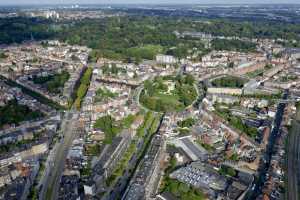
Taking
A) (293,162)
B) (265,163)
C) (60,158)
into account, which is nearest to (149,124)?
(60,158)

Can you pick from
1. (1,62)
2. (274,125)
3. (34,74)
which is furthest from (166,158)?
(1,62)

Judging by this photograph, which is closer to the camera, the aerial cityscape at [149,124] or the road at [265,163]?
the road at [265,163]

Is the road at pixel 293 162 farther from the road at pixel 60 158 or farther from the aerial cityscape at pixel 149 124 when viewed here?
the road at pixel 60 158

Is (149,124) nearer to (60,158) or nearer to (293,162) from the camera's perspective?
(60,158)

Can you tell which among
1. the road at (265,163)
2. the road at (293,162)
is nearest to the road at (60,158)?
the road at (265,163)

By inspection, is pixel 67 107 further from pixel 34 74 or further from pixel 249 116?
pixel 249 116

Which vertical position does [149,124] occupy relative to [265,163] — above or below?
above
